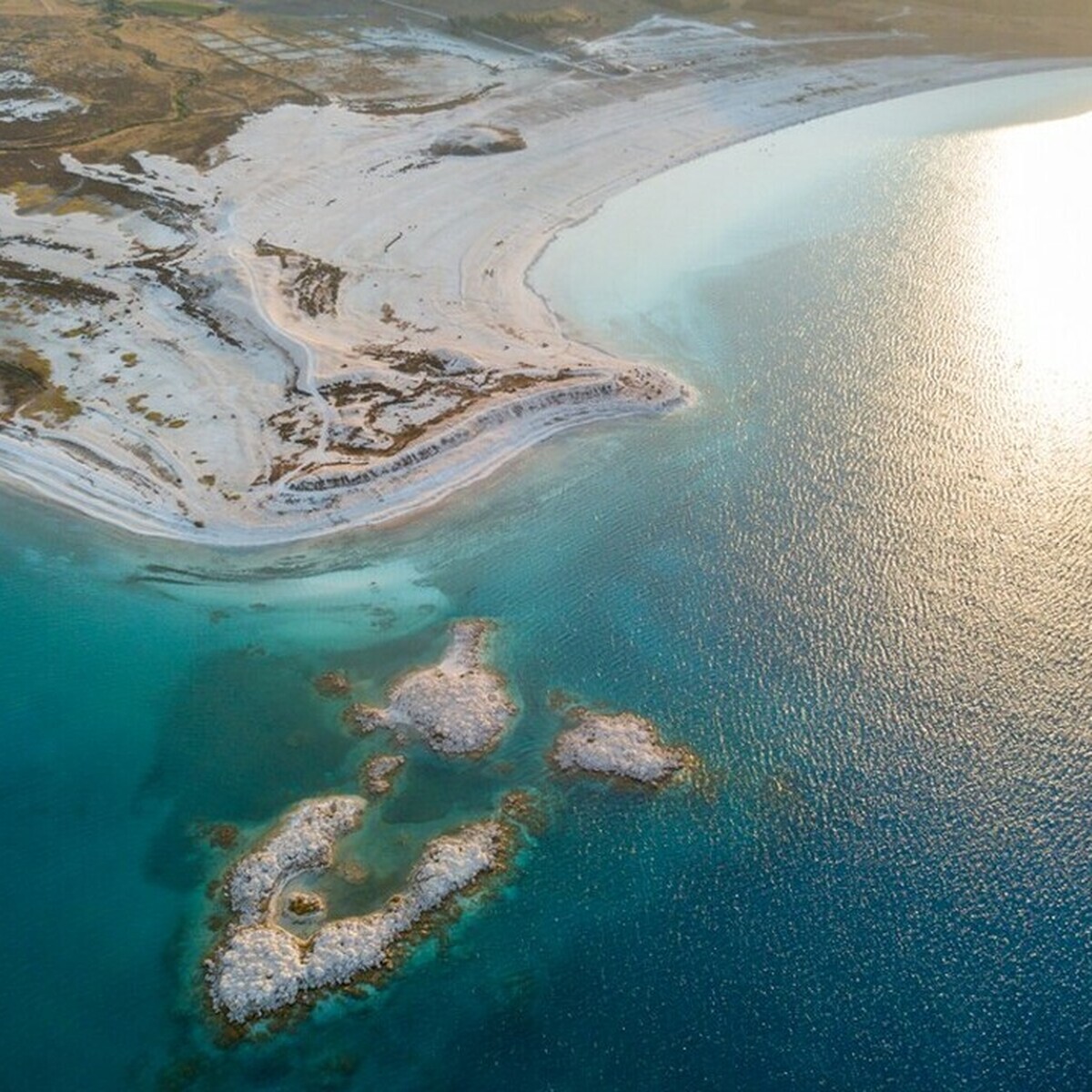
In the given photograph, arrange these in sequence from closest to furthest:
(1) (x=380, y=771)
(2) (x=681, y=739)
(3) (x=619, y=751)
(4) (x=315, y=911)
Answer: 1. (4) (x=315, y=911)
2. (1) (x=380, y=771)
3. (3) (x=619, y=751)
4. (2) (x=681, y=739)

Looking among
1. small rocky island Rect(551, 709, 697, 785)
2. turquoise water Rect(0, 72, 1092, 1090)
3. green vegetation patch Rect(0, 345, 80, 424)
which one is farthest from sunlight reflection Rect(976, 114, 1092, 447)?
green vegetation patch Rect(0, 345, 80, 424)

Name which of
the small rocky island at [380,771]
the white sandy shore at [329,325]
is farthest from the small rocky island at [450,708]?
the white sandy shore at [329,325]

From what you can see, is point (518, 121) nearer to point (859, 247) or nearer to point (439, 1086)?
point (859, 247)

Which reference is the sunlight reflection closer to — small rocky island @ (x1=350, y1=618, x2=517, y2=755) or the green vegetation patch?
small rocky island @ (x1=350, y1=618, x2=517, y2=755)

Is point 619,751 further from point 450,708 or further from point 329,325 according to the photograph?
point 329,325

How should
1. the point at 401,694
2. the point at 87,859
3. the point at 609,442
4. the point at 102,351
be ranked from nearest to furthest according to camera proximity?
the point at 87,859 → the point at 401,694 → the point at 609,442 → the point at 102,351

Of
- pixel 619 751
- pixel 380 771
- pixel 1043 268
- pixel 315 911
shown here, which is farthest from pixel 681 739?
pixel 1043 268

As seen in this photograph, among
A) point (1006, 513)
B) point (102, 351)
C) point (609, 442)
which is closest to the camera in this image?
point (1006, 513)

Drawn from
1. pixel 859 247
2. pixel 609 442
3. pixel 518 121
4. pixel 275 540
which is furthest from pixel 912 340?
pixel 518 121
